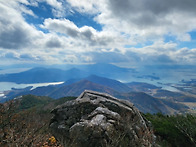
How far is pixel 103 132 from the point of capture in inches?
442

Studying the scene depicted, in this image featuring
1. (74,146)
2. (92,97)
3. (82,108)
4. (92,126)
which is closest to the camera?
(74,146)

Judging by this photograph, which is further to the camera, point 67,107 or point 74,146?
point 67,107

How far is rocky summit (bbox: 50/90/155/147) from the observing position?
1118 centimetres

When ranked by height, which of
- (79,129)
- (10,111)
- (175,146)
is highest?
(10,111)

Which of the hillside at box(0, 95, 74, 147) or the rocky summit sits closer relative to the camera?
the hillside at box(0, 95, 74, 147)

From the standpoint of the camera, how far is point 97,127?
37.4ft

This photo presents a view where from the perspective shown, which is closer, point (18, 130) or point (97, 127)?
point (18, 130)

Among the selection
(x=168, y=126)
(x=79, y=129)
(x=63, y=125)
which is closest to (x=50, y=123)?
(x=63, y=125)

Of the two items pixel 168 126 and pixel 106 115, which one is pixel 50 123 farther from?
pixel 168 126

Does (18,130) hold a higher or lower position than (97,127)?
lower

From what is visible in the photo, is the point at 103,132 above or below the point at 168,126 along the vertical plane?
above

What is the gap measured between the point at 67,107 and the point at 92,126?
21.2ft

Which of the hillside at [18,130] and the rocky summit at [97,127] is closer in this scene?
the hillside at [18,130]

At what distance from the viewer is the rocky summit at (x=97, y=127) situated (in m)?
11.2
